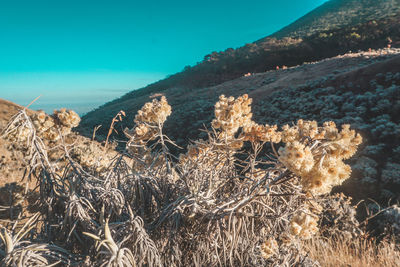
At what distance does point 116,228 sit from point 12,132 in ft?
2.78

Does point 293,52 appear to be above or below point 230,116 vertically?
above

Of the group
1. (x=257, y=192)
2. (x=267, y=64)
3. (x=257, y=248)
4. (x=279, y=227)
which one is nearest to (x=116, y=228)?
(x=257, y=192)

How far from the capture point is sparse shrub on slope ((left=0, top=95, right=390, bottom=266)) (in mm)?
1078

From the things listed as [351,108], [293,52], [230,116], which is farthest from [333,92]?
[293,52]

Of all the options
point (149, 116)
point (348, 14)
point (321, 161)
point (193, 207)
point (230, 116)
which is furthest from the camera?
point (348, 14)

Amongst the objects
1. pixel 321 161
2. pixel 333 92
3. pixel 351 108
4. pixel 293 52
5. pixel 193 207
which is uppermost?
pixel 293 52

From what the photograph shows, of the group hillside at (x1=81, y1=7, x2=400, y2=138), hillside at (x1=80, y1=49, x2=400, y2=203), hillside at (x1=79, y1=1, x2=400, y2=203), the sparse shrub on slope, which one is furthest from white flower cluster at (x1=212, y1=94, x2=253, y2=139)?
hillside at (x1=81, y1=7, x2=400, y2=138)

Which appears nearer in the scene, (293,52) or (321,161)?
(321,161)

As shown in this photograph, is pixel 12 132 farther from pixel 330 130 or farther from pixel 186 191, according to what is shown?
pixel 330 130

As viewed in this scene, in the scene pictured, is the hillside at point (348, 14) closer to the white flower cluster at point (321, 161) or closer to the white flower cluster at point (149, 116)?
the white flower cluster at point (149, 116)

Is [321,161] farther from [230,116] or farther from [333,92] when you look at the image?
[333,92]

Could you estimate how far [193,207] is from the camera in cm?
131

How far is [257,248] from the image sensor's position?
5.26 feet

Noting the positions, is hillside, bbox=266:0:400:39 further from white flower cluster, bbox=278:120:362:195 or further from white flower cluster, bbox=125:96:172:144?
white flower cluster, bbox=278:120:362:195
